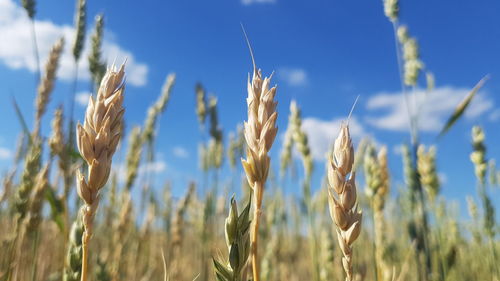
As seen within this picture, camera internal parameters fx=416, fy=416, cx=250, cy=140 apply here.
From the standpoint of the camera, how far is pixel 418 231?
7.47 ft

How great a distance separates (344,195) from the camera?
605mm

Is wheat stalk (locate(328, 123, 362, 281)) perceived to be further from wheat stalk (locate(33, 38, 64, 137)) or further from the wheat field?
wheat stalk (locate(33, 38, 64, 137))

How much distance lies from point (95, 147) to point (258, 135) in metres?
0.23

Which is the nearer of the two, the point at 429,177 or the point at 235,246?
the point at 235,246

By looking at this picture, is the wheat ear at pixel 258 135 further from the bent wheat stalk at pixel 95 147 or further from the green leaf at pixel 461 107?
the green leaf at pixel 461 107

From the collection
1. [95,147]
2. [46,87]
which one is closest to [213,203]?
[46,87]

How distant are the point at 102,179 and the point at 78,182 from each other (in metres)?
0.04

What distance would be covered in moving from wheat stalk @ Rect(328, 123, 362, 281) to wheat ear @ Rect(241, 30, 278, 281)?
107mm

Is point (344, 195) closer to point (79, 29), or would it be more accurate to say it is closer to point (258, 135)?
point (258, 135)

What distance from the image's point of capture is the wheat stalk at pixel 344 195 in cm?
60

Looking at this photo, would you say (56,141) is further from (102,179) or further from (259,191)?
(259,191)

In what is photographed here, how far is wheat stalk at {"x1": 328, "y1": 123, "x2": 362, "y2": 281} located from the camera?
601mm

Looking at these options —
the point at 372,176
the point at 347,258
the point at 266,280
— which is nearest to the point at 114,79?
the point at 347,258

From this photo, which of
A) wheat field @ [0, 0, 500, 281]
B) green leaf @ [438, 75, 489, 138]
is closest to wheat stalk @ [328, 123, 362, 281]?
wheat field @ [0, 0, 500, 281]
